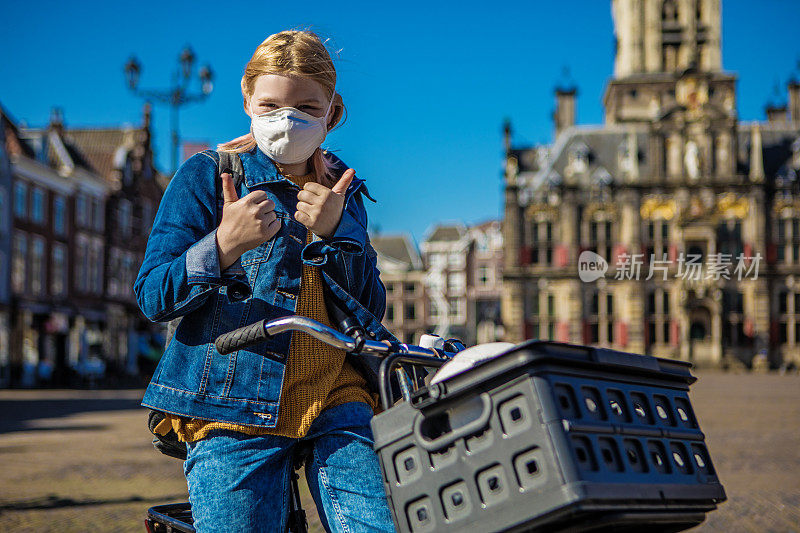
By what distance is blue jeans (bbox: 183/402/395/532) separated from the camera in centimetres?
191

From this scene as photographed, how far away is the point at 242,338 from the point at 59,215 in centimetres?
3685

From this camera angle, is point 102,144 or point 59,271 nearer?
point 59,271

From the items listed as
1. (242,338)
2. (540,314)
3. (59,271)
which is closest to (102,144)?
(59,271)

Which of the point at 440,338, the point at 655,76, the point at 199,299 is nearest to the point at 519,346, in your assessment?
the point at 440,338

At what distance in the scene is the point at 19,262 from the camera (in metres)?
32.4

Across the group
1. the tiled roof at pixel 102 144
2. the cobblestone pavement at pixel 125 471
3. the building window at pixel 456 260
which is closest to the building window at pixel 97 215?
the tiled roof at pixel 102 144

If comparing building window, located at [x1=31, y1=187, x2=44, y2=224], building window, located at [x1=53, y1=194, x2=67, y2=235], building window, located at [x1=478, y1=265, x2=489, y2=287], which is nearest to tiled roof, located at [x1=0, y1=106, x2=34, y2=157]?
building window, located at [x1=31, y1=187, x2=44, y2=224]

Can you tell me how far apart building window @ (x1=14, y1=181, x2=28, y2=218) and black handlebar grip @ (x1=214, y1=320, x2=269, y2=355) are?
32.9 meters

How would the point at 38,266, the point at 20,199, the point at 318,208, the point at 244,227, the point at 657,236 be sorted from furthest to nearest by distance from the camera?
the point at 657,236 → the point at 38,266 → the point at 20,199 → the point at 318,208 → the point at 244,227

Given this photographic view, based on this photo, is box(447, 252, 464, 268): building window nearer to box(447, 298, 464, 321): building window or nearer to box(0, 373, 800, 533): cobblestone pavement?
box(447, 298, 464, 321): building window

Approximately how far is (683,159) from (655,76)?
7.33 metres

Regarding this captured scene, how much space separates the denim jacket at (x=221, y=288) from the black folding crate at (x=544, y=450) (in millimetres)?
470

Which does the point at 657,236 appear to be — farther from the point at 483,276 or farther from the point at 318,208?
the point at 318,208

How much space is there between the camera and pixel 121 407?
19.8 meters
